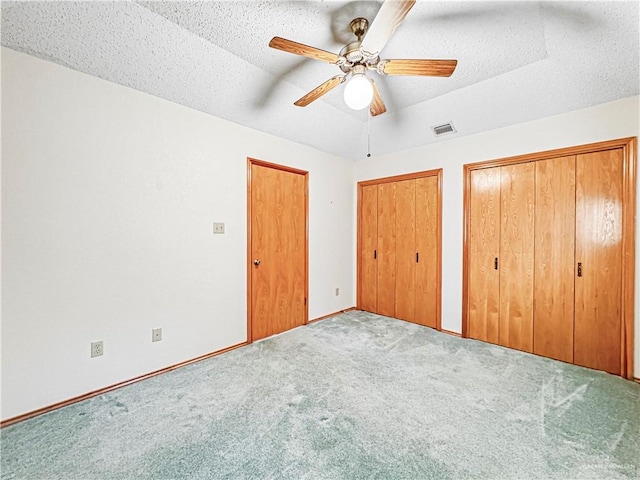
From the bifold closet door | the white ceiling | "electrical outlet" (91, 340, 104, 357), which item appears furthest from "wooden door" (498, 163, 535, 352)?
"electrical outlet" (91, 340, 104, 357)

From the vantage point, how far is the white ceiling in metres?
1.64

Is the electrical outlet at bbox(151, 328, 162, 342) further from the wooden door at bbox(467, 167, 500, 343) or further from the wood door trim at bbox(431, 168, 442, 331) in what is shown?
the wooden door at bbox(467, 167, 500, 343)

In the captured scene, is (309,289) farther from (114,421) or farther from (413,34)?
(413,34)

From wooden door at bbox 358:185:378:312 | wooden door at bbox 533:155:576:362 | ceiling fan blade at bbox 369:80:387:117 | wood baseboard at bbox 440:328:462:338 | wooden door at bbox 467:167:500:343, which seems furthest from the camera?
wooden door at bbox 358:185:378:312

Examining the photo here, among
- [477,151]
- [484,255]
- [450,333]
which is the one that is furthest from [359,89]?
[450,333]

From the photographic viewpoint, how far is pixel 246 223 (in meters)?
2.91

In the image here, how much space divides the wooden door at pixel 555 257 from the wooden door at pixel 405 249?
127cm

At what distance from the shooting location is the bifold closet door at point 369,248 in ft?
13.1

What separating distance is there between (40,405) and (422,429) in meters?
2.49

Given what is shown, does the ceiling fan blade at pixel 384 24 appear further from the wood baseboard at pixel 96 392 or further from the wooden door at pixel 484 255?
the wood baseboard at pixel 96 392

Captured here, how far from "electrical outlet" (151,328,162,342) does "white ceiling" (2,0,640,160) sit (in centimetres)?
198

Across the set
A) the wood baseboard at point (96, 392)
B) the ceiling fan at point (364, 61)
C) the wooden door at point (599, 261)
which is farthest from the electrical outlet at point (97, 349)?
the wooden door at point (599, 261)

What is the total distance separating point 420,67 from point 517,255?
2.19 metres

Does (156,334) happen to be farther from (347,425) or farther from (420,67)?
(420,67)
